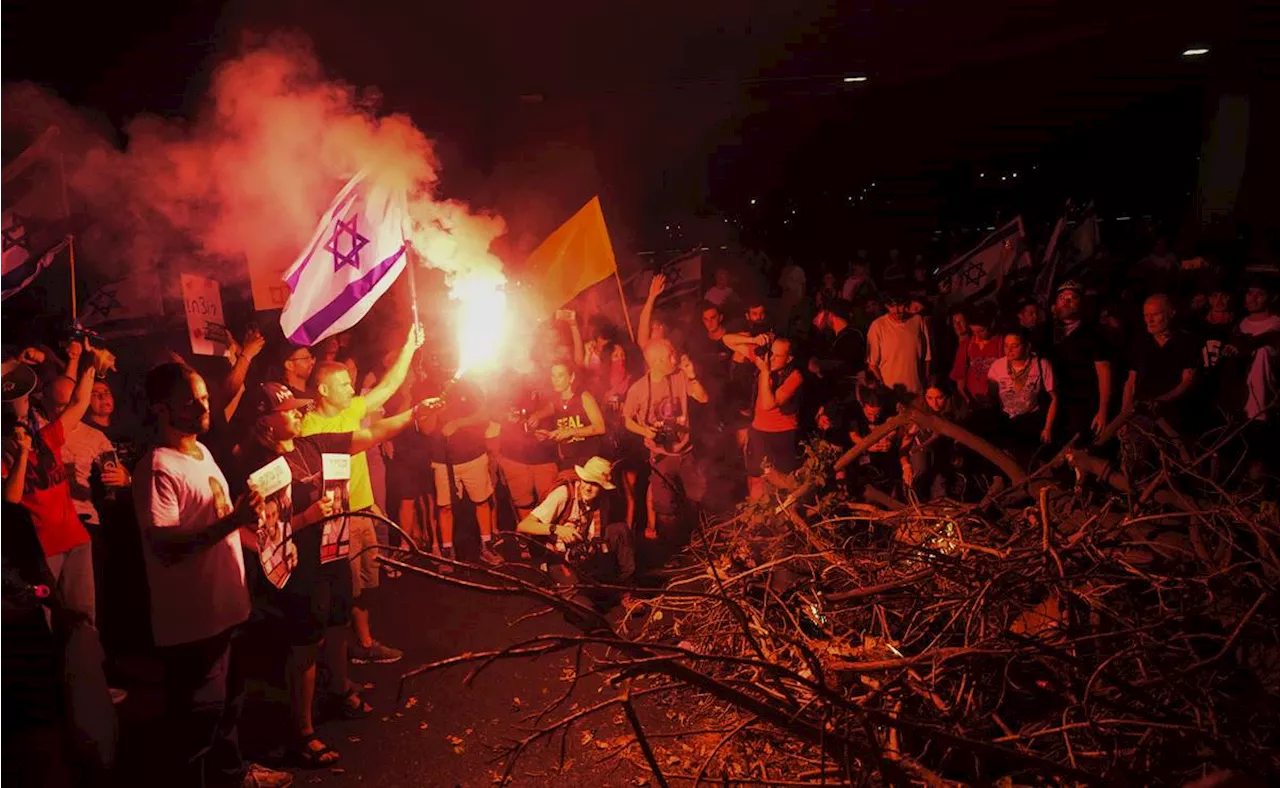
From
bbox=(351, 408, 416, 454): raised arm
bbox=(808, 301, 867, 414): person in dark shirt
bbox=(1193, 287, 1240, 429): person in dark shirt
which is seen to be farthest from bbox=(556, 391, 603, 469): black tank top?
bbox=(1193, 287, 1240, 429): person in dark shirt

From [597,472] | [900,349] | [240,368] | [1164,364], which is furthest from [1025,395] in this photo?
[240,368]

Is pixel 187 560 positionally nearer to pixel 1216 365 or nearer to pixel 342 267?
pixel 342 267

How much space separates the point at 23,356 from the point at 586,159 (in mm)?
11221

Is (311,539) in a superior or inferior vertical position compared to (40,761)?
superior

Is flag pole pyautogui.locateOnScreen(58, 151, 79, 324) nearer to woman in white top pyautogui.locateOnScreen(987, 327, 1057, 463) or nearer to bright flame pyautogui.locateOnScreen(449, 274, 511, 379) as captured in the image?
bright flame pyautogui.locateOnScreen(449, 274, 511, 379)

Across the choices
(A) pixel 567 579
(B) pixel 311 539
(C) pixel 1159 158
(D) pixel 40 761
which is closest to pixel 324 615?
(B) pixel 311 539

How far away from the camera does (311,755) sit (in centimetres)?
481

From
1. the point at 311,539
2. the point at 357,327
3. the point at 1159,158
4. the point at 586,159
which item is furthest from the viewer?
the point at 1159,158

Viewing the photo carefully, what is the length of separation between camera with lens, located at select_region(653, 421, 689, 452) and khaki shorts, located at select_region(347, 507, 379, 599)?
3.13 meters

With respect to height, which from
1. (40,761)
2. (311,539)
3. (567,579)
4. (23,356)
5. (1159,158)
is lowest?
(567,579)

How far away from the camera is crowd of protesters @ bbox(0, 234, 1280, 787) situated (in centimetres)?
419

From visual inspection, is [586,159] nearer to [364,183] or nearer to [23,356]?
[364,183]

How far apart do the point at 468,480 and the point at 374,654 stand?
240 centimetres

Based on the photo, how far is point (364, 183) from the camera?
6316 mm
